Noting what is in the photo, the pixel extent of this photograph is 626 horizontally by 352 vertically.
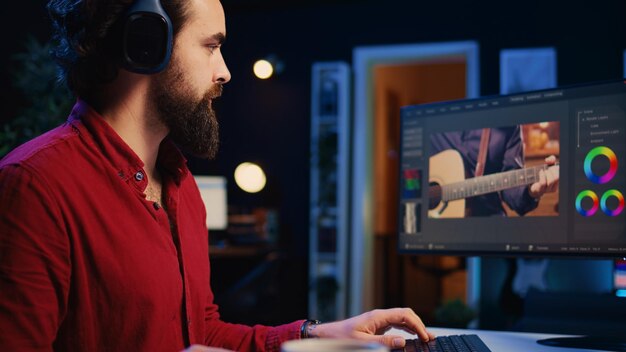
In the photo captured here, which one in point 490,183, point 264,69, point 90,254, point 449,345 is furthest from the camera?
point 264,69

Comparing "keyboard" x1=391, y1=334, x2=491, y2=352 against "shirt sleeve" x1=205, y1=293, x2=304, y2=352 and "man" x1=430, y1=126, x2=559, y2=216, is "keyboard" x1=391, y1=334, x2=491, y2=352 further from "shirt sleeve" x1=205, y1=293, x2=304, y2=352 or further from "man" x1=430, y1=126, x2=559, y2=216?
"man" x1=430, y1=126, x2=559, y2=216

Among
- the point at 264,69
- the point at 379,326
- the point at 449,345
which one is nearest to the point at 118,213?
the point at 379,326

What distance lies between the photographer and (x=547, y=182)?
1.65 m

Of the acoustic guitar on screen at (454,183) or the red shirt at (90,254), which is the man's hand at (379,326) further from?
the acoustic guitar on screen at (454,183)

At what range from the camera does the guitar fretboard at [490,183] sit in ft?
5.55

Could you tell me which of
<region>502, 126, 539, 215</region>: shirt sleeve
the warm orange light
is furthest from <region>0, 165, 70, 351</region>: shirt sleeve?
the warm orange light

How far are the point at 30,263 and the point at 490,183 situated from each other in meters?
1.15

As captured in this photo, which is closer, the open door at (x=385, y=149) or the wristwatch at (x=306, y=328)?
the wristwatch at (x=306, y=328)

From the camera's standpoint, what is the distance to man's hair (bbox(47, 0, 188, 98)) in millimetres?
1397

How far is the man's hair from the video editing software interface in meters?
0.79

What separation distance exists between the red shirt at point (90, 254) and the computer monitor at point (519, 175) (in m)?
0.58

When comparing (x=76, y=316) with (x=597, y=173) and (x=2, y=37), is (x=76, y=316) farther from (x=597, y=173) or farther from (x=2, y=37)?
(x=2, y=37)

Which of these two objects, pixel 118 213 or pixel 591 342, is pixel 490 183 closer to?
pixel 591 342

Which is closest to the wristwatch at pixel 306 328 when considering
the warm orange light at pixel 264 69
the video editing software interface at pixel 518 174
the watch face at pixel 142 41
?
the video editing software interface at pixel 518 174
